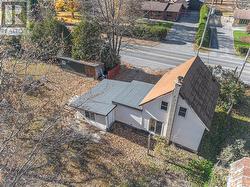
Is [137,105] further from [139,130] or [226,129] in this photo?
[226,129]

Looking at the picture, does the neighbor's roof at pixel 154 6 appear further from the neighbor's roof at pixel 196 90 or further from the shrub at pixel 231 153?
the shrub at pixel 231 153

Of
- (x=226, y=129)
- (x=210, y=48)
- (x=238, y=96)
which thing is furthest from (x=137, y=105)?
(x=210, y=48)

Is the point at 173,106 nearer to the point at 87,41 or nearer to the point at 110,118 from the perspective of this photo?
the point at 110,118

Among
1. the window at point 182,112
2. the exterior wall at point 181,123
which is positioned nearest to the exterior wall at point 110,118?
the exterior wall at point 181,123

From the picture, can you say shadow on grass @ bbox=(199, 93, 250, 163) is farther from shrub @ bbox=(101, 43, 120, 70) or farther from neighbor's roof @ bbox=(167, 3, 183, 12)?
neighbor's roof @ bbox=(167, 3, 183, 12)

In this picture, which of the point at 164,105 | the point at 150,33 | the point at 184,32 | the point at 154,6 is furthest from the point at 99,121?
the point at 154,6
